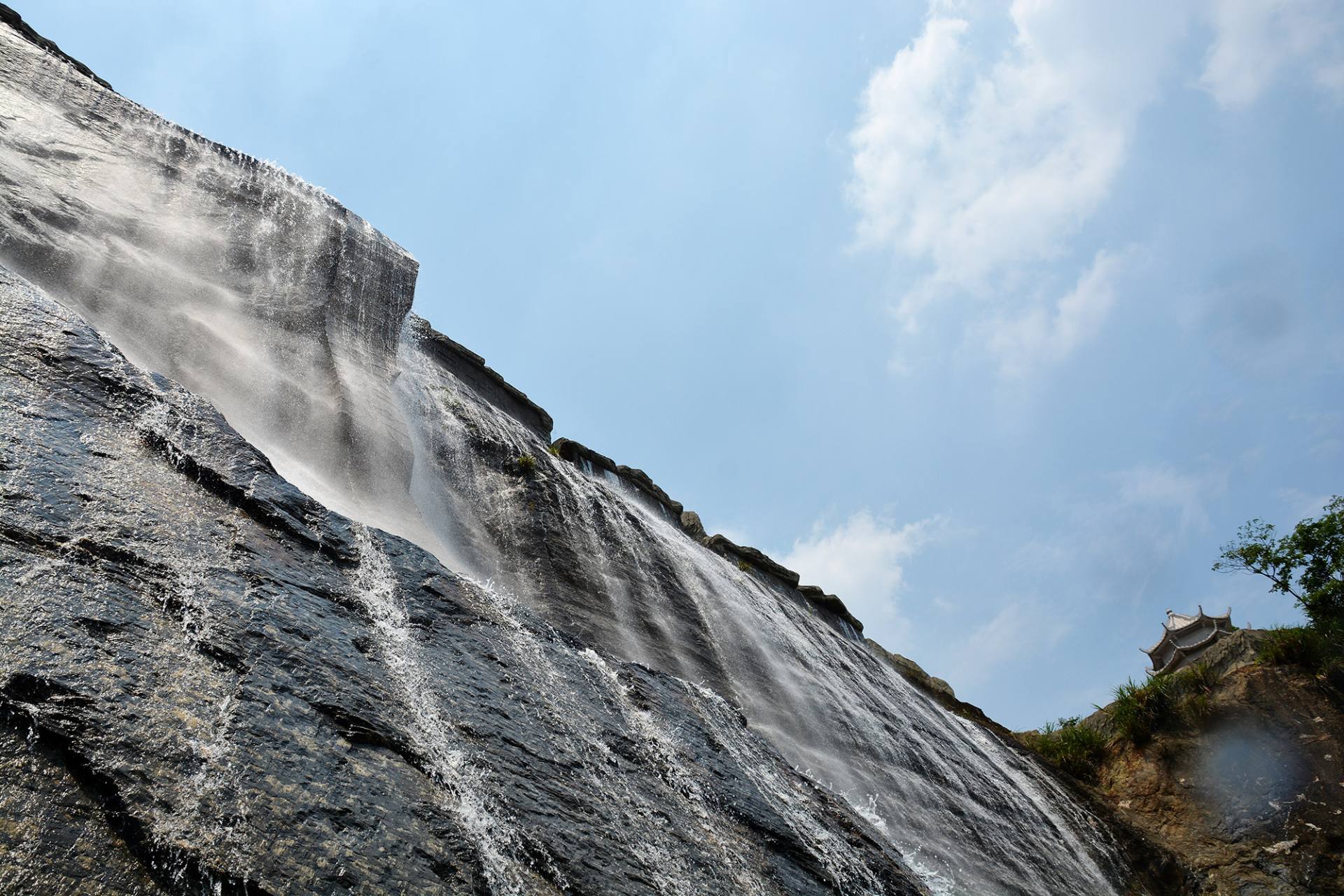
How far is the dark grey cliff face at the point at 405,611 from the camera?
17.1 ft

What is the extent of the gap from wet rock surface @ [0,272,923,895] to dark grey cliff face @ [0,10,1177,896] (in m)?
0.03

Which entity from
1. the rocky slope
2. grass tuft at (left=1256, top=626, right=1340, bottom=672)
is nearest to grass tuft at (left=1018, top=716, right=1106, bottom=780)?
the rocky slope

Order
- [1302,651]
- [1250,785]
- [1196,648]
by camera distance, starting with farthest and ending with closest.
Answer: [1196,648], [1302,651], [1250,785]

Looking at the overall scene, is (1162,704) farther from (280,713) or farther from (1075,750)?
(280,713)

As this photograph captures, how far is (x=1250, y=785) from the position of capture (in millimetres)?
16875

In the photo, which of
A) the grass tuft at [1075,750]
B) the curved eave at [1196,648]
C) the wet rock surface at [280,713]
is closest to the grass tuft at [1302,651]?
the grass tuft at [1075,750]

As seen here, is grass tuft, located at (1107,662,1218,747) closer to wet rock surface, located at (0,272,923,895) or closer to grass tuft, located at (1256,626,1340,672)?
grass tuft, located at (1256,626,1340,672)

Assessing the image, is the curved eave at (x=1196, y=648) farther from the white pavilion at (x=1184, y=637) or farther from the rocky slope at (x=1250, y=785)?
the rocky slope at (x=1250, y=785)

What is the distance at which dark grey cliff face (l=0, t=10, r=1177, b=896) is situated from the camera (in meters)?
5.20

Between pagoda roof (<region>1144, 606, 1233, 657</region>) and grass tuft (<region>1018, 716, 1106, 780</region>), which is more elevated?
pagoda roof (<region>1144, 606, 1233, 657</region>)

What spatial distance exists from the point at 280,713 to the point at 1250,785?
59.9 feet

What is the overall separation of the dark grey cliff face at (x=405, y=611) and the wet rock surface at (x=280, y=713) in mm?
26

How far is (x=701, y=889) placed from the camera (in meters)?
6.25

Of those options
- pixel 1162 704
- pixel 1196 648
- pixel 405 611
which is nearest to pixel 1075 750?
pixel 1162 704
